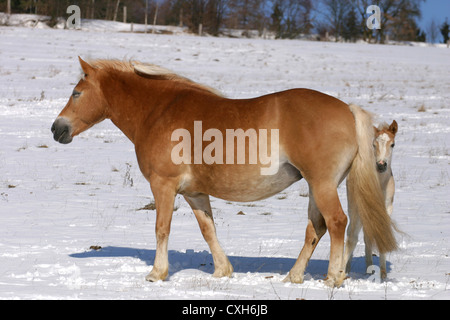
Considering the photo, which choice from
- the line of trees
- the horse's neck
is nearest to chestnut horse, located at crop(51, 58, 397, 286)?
the horse's neck

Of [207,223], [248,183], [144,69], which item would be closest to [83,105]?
[144,69]

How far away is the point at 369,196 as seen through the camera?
5.80 m

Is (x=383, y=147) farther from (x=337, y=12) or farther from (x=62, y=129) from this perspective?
(x=337, y=12)

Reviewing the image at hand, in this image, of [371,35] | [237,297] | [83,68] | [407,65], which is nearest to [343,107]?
[237,297]

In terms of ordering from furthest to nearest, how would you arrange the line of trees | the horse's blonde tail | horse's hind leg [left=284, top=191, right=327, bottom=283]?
1. the line of trees
2. horse's hind leg [left=284, top=191, right=327, bottom=283]
3. the horse's blonde tail

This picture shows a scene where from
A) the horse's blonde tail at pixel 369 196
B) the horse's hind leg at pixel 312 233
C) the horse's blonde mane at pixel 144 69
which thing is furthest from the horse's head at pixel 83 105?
the horse's blonde tail at pixel 369 196

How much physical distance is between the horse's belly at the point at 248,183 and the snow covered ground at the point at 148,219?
848mm

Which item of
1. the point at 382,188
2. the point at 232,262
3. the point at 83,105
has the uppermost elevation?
the point at 83,105

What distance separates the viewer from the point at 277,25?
6606 centimetres

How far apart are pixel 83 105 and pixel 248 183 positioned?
207 centimetres

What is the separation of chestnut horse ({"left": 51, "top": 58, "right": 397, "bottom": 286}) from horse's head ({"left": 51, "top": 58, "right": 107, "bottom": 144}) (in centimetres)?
1

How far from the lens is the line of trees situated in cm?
5822

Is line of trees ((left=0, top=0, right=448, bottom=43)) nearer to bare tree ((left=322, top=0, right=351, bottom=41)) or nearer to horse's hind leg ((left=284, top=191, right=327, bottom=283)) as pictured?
bare tree ((left=322, top=0, right=351, bottom=41))
